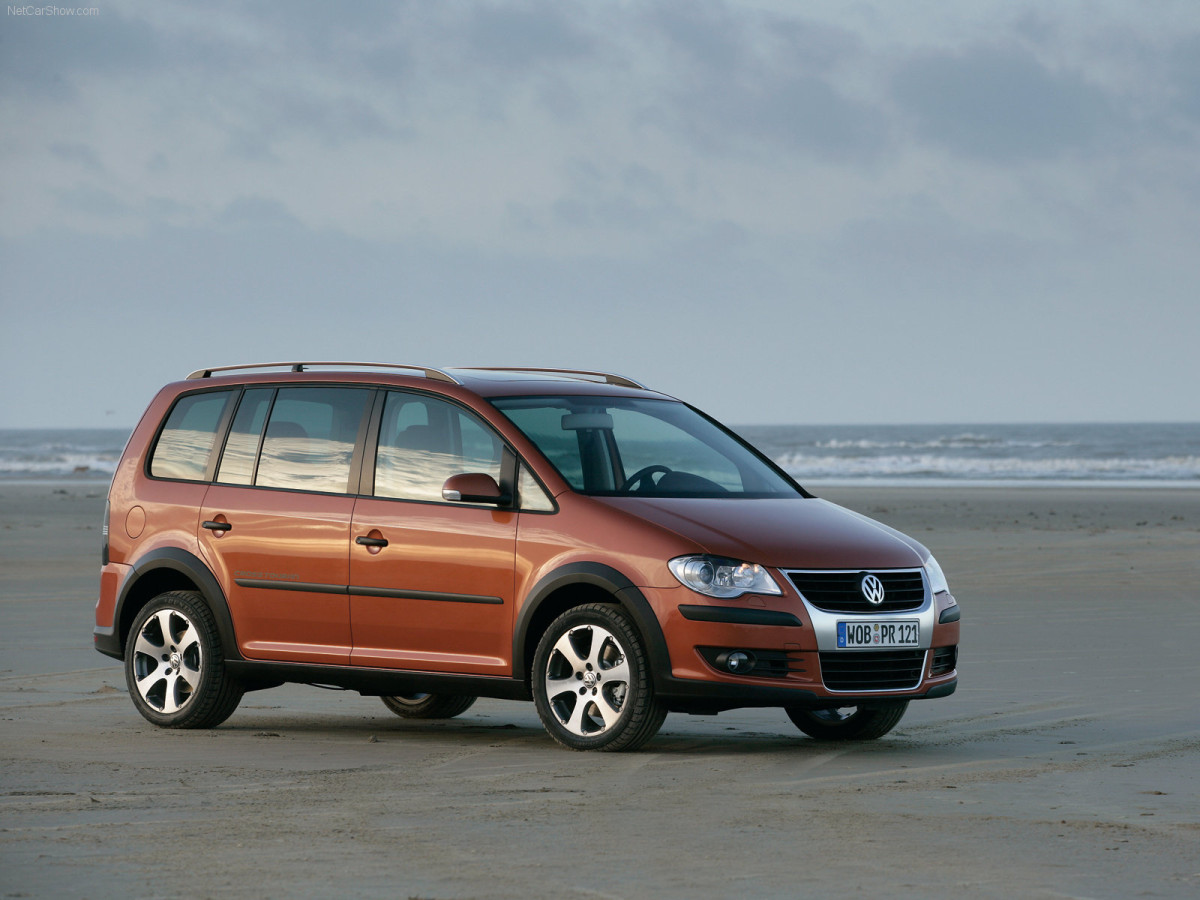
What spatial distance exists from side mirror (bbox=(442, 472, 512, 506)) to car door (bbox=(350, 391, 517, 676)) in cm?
7

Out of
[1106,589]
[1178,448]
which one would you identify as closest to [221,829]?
[1106,589]

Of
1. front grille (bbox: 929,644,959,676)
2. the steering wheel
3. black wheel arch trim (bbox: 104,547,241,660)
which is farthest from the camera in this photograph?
black wheel arch trim (bbox: 104,547,241,660)

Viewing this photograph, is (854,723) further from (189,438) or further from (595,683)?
(189,438)

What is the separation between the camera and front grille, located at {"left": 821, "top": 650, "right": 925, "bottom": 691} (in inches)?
333

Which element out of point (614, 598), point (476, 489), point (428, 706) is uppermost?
point (476, 489)

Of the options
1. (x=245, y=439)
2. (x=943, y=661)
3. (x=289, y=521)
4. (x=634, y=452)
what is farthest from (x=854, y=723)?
(x=245, y=439)

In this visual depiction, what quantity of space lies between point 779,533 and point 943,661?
43.5 inches

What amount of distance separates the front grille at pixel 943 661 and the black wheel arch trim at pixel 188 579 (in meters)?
3.48

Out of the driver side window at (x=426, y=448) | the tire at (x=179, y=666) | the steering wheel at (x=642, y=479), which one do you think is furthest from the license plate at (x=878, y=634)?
the tire at (x=179, y=666)

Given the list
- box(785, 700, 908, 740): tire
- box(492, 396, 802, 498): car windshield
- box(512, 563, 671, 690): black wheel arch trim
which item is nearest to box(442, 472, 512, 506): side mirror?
box(492, 396, 802, 498): car windshield

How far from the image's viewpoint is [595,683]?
8.66 m

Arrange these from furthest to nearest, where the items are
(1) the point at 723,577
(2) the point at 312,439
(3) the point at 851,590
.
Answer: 1. (2) the point at 312,439
2. (3) the point at 851,590
3. (1) the point at 723,577

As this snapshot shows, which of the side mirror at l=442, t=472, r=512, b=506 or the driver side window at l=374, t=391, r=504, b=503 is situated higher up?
the driver side window at l=374, t=391, r=504, b=503

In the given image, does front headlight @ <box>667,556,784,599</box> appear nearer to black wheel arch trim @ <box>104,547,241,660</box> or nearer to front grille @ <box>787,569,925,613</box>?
front grille @ <box>787,569,925,613</box>
